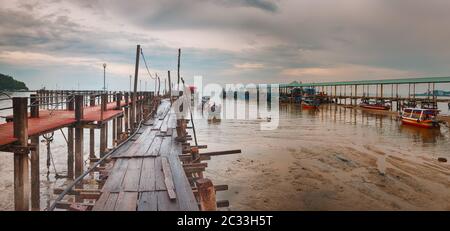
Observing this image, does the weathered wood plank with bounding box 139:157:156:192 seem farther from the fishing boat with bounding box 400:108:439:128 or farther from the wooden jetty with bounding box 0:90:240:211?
the fishing boat with bounding box 400:108:439:128

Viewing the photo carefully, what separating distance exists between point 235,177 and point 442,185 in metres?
10.2

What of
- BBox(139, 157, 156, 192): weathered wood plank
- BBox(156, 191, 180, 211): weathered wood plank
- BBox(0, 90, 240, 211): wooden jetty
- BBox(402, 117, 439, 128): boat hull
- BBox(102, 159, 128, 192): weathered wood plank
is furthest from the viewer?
BBox(402, 117, 439, 128): boat hull

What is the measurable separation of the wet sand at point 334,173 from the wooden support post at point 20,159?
754cm

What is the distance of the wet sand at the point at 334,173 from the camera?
13141 millimetres

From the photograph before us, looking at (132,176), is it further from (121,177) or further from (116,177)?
(116,177)

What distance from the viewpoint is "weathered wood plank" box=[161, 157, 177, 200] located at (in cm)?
673

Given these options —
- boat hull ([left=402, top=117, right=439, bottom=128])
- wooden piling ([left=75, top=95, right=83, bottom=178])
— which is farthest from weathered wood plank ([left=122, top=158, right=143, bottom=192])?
boat hull ([left=402, top=117, right=439, bottom=128])

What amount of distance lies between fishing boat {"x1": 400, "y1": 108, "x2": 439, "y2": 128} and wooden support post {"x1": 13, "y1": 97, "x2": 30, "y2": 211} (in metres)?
42.3

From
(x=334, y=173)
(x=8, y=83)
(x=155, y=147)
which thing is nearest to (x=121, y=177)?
(x=155, y=147)

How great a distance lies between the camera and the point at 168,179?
25.5 ft

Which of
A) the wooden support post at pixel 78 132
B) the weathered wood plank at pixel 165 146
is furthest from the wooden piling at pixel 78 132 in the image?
the weathered wood plank at pixel 165 146

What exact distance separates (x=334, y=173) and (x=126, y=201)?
13.9 meters
